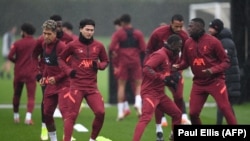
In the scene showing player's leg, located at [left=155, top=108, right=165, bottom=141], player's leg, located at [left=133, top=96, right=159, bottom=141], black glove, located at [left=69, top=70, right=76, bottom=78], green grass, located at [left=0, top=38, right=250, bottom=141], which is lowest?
green grass, located at [left=0, top=38, right=250, bottom=141]

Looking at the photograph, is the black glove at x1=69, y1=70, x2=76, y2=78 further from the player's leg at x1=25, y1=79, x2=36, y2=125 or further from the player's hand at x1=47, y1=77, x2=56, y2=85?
the player's leg at x1=25, y1=79, x2=36, y2=125

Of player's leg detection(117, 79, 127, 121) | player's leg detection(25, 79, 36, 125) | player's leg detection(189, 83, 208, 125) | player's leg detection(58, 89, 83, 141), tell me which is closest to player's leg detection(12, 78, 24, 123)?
player's leg detection(25, 79, 36, 125)

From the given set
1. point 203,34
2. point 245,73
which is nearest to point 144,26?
point 245,73

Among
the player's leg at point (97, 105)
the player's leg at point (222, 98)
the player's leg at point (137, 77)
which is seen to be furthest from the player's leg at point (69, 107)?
the player's leg at point (137, 77)

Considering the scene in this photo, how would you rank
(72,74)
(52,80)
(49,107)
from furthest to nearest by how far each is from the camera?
1. (49,107)
2. (52,80)
3. (72,74)

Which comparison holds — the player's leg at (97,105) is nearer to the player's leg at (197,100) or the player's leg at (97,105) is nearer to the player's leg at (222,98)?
the player's leg at (197,100)

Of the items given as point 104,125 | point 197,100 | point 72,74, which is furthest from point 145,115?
point 104,125

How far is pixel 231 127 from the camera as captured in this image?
1069cm

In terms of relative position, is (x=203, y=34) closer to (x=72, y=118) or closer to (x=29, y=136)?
(x=72, y=118)

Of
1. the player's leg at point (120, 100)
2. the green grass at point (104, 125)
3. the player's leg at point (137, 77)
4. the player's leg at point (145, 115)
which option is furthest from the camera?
the player's leg at point (137, 77)

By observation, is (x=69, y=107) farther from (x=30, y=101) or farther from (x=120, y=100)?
(x=120, y=100)

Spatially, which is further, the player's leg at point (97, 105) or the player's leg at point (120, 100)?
the player's leg at point (120, 100)

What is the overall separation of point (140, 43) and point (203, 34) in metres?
5.29

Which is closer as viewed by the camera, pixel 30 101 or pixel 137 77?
pixel 30 101
